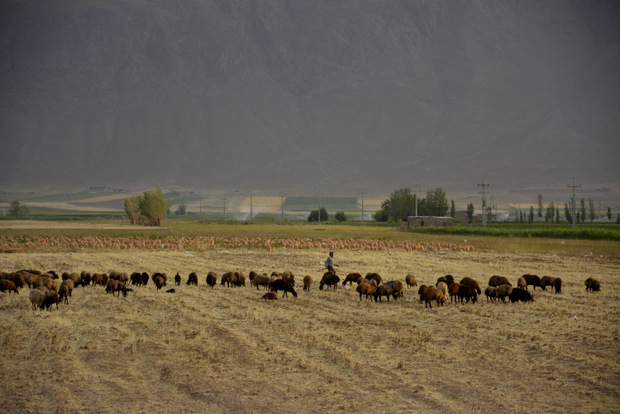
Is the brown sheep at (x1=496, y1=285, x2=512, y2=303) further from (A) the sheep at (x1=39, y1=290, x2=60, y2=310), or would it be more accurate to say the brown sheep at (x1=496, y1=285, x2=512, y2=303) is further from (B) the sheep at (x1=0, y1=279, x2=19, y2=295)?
(B) the sheep at (x1=0, y1=279, x2=19, y2=295)

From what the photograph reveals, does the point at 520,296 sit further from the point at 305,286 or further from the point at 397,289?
the point at 305,286

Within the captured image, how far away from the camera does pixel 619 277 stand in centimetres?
2983

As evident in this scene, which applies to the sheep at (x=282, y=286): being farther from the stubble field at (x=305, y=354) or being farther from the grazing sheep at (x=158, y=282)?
the grazing sheep at (x=158, y=282)

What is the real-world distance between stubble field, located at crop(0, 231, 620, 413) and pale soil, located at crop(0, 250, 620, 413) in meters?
0.04

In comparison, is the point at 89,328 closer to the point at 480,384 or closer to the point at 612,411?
the point at 480,384

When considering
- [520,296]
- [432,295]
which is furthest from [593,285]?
[432,295]

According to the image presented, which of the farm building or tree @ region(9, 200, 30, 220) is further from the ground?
tree @ region(9, 200, 30, 220)

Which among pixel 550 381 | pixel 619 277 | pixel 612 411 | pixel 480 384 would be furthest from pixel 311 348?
pixel 619 277

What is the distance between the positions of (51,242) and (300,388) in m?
42.3

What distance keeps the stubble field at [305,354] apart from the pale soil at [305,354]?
0.12ft

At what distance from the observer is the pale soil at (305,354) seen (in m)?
11.3

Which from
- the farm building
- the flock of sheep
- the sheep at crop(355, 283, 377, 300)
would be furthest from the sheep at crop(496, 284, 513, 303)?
the farm building

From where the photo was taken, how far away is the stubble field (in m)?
11.3

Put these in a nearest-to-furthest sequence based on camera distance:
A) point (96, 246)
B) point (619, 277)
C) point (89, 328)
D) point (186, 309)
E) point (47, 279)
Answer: point (89, 328) → point (186, 309) → point (47, 279) → point (619, 277) → point (96, 246)
